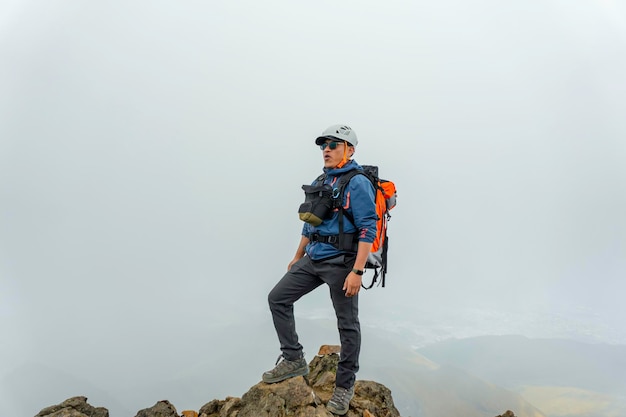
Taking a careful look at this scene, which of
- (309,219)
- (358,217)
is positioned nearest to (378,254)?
(358,217)

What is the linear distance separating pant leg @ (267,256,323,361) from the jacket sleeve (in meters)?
1.50

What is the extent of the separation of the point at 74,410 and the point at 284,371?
186 inches

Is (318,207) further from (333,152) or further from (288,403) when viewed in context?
(288,403)

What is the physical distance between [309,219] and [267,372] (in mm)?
3602

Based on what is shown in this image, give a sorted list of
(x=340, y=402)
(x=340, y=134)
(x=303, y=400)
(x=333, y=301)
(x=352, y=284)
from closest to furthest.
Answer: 1. (x=352, y=284)
2. (x=333, y=301)
3. (x=340, y=134)
4. (x=340, y=402)
5. (x=303, y=400)

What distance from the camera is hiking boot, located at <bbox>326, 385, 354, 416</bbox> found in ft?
25.0

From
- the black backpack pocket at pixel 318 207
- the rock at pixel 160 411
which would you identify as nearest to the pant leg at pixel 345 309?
the black backpack pocket at pixel 318 207

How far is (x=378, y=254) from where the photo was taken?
7559 millimetres

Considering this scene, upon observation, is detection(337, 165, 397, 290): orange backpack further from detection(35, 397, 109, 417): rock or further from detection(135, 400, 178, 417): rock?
detection(35, 397, 109, 417): rock

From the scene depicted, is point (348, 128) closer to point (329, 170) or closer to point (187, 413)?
point (329, 170)

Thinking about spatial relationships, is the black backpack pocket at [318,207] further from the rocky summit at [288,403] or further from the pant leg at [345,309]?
the rocky summit at [288,403]

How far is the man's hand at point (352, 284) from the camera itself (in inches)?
270

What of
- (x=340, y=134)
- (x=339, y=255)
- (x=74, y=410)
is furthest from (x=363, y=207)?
(x=74, y=410)

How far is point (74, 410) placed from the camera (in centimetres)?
845
